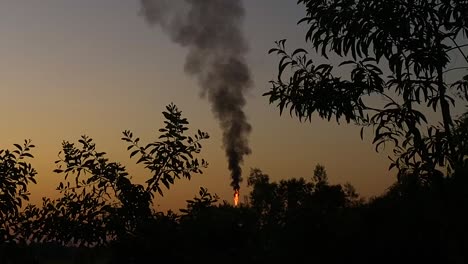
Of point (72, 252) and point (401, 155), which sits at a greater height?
point (401, 155)

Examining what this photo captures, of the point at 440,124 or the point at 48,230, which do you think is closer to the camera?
the point at 440,124

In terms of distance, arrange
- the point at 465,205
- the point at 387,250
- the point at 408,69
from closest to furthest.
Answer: the point at 408,69, the point at 465,205, the point at 387,250

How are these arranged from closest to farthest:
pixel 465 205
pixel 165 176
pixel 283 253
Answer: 1. pixel 165 176
2. pixel 465 205
3. pixel 283 253

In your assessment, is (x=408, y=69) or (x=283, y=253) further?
(x=283, y=253)

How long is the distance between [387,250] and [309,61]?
2168 centimetres

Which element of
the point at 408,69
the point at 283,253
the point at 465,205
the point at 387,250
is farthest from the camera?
the point at 283,253

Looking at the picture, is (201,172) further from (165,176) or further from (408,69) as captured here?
(408,69)

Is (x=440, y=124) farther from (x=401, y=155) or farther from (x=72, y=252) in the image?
(x=72, y=252)

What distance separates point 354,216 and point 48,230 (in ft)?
85.2

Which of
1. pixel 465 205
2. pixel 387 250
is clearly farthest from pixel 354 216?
pixel 465 205

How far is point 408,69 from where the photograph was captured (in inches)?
287

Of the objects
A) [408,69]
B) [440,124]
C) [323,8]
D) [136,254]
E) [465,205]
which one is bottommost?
[136,254]

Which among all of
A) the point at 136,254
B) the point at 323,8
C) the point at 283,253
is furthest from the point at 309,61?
the point at 283,253

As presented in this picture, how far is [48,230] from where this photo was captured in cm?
820
